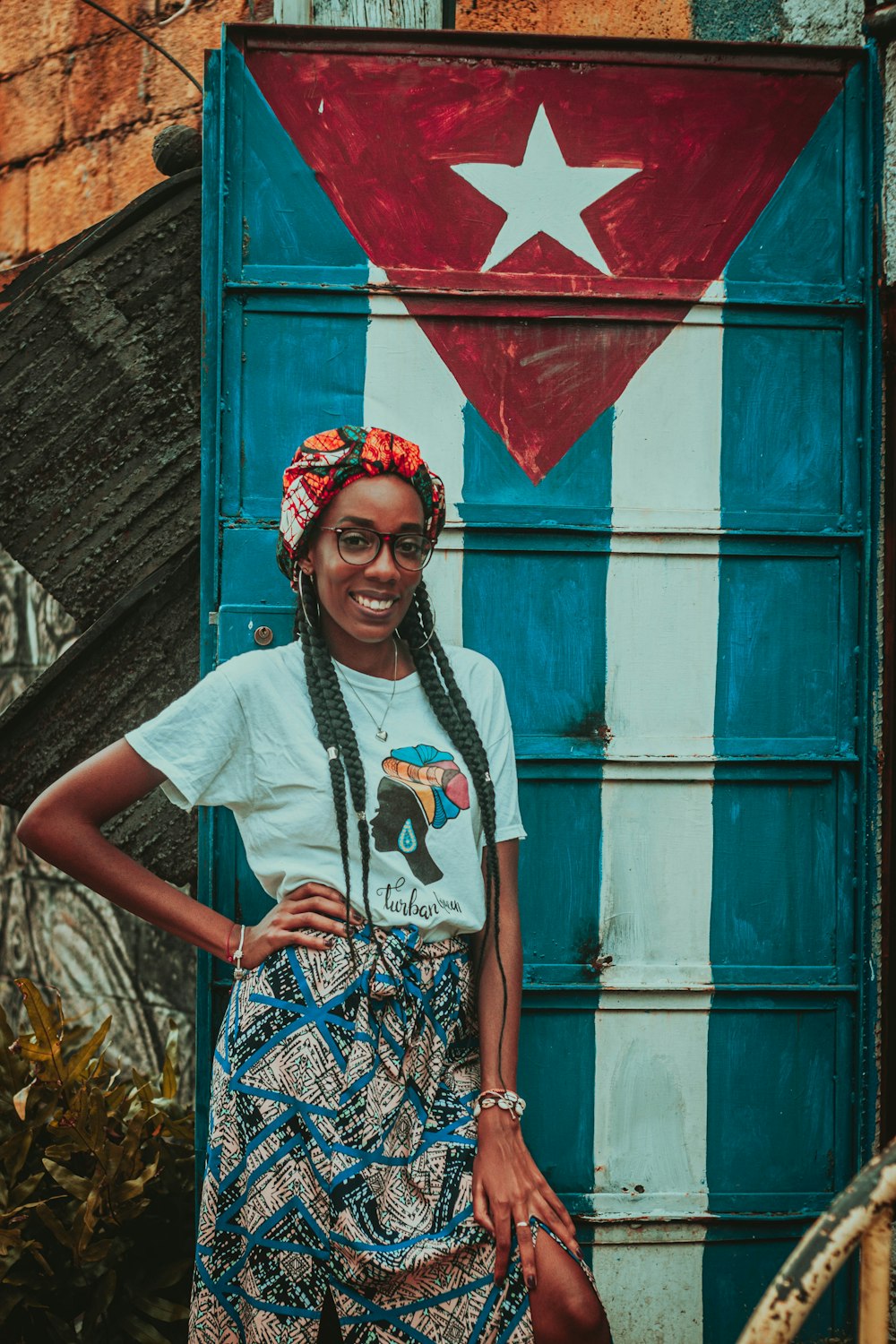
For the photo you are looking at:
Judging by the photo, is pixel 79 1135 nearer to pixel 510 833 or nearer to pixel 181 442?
pixel 510 833

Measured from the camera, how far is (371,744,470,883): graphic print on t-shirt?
2.00m

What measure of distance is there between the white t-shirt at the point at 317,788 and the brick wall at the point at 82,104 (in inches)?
111

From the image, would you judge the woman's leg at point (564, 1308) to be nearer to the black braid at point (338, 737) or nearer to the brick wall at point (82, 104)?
the black braid at point (338, 737)

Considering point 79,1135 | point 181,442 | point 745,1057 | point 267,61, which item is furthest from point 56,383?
point 745,1057

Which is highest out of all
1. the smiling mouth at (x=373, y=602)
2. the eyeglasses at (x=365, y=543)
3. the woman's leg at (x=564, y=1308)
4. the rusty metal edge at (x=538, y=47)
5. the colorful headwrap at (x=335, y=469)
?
the rusty metal edge at (x=538, y=47)

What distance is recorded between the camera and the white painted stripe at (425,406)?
8.63 ft

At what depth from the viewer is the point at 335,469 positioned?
2061 millimetres

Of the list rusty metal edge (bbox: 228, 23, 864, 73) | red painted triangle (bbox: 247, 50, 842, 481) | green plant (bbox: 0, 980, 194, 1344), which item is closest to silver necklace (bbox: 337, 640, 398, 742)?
red painted triangle (bbox: 247, 50, 842, 481)

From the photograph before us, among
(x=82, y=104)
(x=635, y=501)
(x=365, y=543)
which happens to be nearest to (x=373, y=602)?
(x=365, y=543)

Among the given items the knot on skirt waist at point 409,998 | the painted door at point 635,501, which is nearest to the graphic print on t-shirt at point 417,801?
the knot on skirt waist at point 409,998

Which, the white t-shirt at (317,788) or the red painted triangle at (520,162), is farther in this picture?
the red painted triangle at (520,162)

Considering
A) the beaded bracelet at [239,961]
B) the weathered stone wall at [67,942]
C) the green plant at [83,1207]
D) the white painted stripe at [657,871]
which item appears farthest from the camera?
the weathered stone wall at [67,942]

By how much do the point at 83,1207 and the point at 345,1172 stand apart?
1.04m

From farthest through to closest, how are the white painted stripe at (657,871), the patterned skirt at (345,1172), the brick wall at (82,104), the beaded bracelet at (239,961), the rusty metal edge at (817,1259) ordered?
the brick wall at (82,104)
the white painted stripe at (657,871)
the beaded bracelet at (239,961)
the patterned skirt at (345,1172)
the rusty metal edge at (817,1259)
